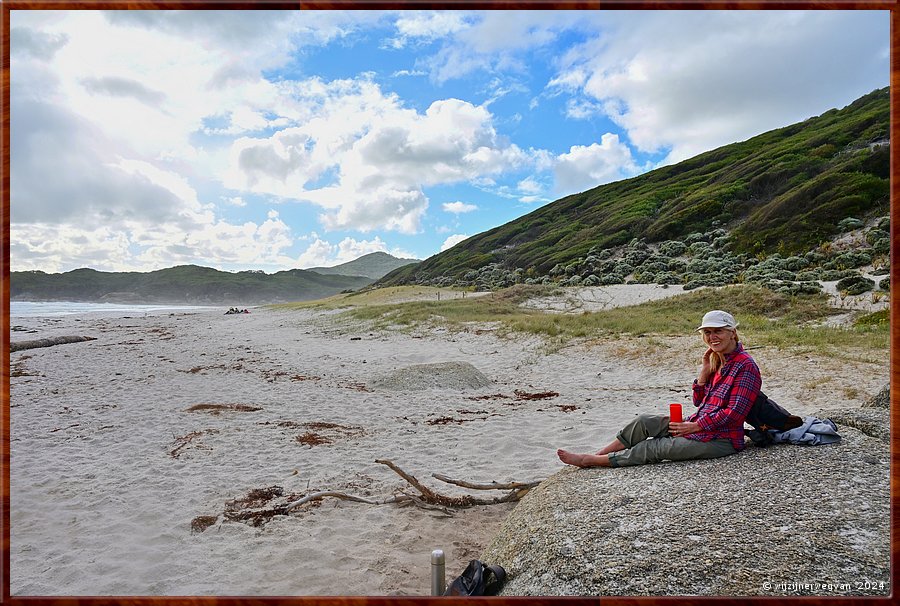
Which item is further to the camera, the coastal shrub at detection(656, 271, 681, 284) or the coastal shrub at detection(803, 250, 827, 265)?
the coastal shrub at detection(656, 271, 681, 284)

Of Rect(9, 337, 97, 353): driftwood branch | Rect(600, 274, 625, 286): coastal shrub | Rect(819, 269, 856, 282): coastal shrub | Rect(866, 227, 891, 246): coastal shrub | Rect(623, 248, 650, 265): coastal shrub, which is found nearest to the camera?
Rect(9, 337, 97, 353): driftwood branch

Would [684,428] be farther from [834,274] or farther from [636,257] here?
[636,257]

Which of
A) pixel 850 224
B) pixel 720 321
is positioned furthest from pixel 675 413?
pixel 850 224

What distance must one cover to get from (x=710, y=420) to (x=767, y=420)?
19.4 inches

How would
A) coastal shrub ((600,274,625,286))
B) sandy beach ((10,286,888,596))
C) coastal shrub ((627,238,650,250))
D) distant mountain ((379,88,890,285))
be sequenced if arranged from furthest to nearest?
1. coastal shrub ((627,238,650,250))
2. coastal shrub ((600,274,625,286))
3. distant mountain ((379,88,890,285))
4. sandy beach ((10,286,888,596))

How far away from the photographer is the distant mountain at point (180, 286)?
46938mm

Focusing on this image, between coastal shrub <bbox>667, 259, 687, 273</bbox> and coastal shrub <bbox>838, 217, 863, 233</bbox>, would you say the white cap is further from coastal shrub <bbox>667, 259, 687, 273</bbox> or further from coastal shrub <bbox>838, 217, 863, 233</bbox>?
coastal shrub <bbox>667, 259, 687, 273</bbox>

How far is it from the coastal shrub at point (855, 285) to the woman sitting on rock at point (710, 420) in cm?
1624

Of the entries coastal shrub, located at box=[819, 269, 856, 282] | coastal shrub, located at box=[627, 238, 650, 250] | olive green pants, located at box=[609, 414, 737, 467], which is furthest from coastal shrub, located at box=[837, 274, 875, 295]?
olive green pants, located at box=[609, 414, 737, 467]

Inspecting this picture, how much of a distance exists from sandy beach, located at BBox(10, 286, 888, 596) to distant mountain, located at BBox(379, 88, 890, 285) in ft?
21.3

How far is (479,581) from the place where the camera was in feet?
9.19

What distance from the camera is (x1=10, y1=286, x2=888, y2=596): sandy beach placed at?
3664 millimetres

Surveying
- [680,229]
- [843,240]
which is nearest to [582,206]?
[680,229]

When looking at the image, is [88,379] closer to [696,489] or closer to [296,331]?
[296,331]
